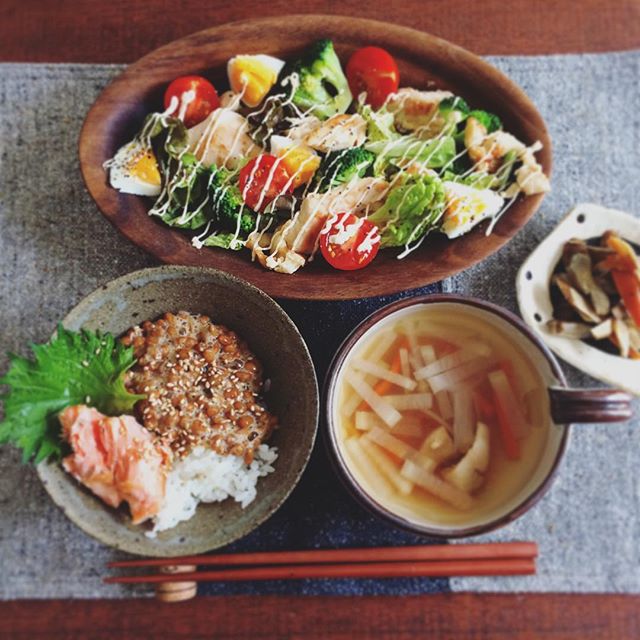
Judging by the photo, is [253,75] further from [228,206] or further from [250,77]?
[228,206]

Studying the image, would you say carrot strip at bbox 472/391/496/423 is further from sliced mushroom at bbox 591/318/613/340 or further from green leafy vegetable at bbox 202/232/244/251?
green leafy vegetable at bbox 202/232/244/251

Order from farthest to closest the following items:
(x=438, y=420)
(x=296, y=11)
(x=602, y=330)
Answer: (x=296, y=11) < (x=602, y=330) < (x=438, y=420)

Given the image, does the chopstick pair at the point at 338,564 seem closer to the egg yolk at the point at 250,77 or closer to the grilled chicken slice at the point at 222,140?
the grilled chicken slice at the point at 222,140

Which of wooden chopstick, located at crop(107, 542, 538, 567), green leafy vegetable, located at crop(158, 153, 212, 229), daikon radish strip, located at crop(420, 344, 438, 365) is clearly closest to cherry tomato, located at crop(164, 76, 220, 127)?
green leafy vegetable, located at crop(158, 153, 212, 229)

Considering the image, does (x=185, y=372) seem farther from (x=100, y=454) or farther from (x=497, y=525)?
(x=497, y=525)

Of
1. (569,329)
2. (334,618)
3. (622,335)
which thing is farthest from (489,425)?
(334,618)

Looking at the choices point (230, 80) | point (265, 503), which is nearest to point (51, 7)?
point (230, 80)
